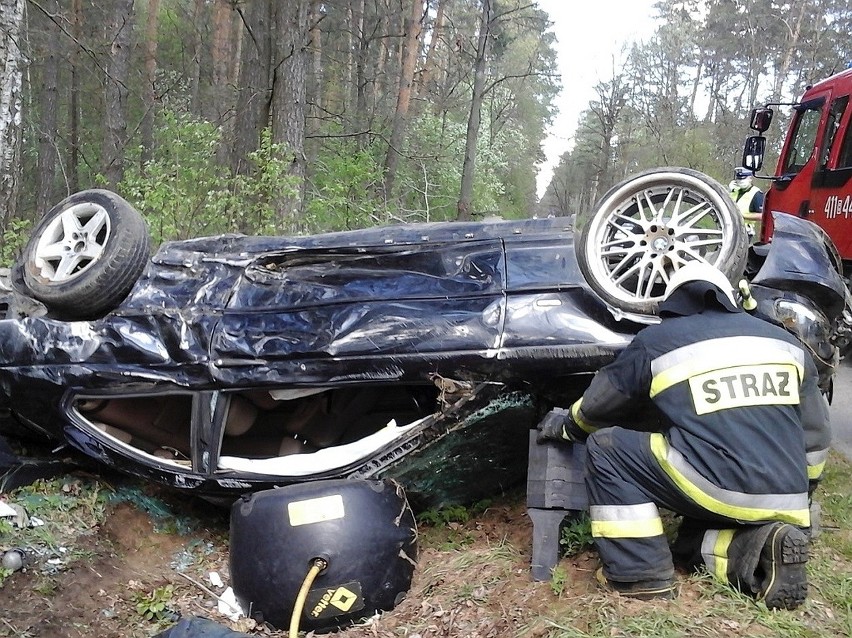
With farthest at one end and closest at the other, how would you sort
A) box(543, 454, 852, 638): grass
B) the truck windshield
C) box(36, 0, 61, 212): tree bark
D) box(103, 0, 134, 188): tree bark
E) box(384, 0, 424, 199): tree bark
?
box(384, 0, 424, 199): tree bark → box(36, 0, 61, 212): tree bark → box(103, 0, 134, 188): tree bark → the truck windshield → box(543, 454, 852, 638): grass

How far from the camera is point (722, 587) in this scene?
8.38 feet

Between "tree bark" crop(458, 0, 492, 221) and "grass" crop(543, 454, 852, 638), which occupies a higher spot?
"tree bark" crop(458, 0, 492, 221)

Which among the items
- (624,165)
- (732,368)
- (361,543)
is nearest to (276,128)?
(361,543)

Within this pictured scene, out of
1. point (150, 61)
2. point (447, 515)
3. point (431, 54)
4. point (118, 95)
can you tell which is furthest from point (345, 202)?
point (431, 54)

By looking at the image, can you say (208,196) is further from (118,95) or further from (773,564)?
(773,564)

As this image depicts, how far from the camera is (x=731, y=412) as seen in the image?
7.85 feet

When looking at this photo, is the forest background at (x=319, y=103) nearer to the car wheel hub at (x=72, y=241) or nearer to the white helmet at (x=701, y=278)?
the car wheel hub at (x=72, y=241)

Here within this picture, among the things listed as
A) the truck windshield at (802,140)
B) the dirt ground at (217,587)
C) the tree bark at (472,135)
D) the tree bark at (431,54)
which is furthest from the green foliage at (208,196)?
the tree bark at (431,54)

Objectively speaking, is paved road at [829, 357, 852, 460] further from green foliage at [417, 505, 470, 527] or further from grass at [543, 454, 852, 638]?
green foliage at [417, 505, 470, 527]

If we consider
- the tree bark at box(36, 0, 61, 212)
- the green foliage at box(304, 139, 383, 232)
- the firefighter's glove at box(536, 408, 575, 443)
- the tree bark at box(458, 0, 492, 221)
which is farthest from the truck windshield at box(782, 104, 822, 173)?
the tree bark at box(36, 0, 61, 212)

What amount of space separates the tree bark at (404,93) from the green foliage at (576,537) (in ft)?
35.0

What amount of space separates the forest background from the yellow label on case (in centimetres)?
436

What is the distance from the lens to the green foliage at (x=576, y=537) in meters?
3.00

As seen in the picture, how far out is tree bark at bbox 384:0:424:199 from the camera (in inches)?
546
